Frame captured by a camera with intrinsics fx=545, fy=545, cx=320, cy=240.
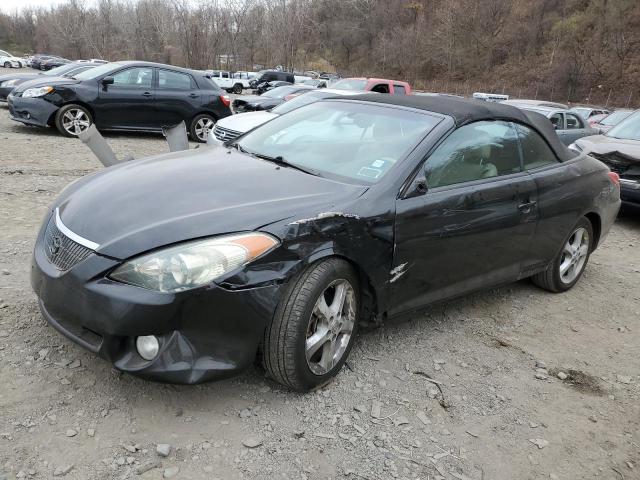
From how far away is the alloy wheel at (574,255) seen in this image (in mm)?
4656

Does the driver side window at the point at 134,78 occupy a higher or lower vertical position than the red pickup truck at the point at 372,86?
higher

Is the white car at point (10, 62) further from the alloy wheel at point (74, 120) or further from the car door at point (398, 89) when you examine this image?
the alloy wheel at point (74, 120)

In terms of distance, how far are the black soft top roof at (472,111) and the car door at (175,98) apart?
733 centimetres

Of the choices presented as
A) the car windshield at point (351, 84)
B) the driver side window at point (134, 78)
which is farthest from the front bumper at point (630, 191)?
the driver side window at point (134, 78)

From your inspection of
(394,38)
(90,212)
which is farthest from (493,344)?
(394,38)

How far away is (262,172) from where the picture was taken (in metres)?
3.21

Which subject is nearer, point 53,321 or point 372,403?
point 53,321

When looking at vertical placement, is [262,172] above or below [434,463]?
above

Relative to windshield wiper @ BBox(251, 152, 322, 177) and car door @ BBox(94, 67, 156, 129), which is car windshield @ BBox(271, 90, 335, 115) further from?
windshield wiper @ BBox(251, 152, 322, 177)

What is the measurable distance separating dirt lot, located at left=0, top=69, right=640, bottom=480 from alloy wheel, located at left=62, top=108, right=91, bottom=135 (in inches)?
258

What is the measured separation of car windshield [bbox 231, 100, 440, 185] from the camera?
3.27m

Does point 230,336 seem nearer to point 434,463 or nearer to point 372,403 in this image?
point 372,403

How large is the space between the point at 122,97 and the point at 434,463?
943 centimetres

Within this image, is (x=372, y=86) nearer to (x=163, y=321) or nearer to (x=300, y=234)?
(x=300, y=234)
